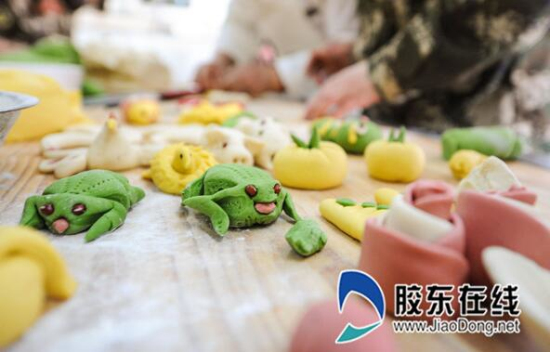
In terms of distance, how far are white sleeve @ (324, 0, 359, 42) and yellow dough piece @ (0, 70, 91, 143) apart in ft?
5.57

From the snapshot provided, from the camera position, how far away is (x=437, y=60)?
1.58 m

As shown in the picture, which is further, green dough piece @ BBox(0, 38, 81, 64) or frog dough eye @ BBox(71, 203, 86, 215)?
green dough piece @ BBox(0, 38, 81, 64)

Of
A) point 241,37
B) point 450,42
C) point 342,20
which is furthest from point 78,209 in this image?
point 241,37

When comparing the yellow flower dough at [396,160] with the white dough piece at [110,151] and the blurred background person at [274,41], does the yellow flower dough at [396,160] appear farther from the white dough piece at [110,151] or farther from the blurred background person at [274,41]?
the blurred background person at [274,41]

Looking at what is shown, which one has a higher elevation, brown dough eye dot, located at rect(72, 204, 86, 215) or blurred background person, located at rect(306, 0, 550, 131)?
blurred background person, located at rect(306, 0, 550, 131)

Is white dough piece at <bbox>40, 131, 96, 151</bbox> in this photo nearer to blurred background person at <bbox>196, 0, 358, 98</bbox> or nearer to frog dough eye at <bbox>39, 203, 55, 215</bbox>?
frog dough eye at <bbox>39, 203, 55, 215</bbox>

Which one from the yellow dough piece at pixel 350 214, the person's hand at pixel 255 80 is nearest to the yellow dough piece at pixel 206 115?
the yellow dough piece at pixel 350 214

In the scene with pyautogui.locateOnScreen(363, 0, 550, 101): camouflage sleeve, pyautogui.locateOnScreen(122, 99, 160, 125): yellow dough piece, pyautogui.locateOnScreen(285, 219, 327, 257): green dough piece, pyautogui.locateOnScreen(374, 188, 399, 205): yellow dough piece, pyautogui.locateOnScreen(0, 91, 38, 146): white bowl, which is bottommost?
pyautogui.locateOnScreen(122, 99, 160, 125): yellow dough piece

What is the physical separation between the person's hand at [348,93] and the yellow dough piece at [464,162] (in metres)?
0.63

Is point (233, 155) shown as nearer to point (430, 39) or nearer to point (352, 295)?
point (352, 295)

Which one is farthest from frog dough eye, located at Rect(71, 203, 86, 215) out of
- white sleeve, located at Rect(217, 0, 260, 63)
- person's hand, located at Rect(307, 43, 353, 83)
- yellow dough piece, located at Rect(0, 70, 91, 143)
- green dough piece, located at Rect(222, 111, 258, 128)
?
white sleeve, located at Rect(217, 0, 260, 63)

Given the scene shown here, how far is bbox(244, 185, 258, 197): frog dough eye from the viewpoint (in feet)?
2.41

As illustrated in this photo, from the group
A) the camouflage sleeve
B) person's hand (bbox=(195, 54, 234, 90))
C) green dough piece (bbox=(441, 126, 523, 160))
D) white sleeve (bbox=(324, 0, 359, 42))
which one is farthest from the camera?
person's hand (bbox=(195, 54, 234, 90))

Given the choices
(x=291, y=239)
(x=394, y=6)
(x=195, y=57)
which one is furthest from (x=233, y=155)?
(x=195, y=57)
